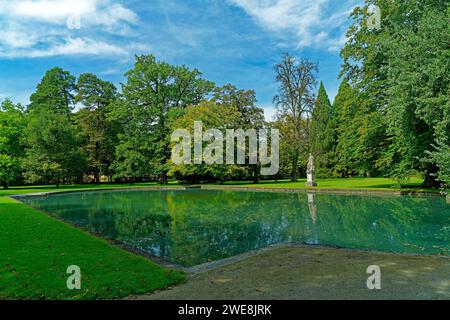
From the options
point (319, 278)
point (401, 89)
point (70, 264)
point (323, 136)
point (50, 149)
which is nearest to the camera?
point (319, 278)

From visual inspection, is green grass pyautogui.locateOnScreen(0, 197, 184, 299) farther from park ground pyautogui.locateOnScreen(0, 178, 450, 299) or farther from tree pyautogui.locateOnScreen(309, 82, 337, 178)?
tree pyautogui.locateOnScreen(309, 82, 337, 178)

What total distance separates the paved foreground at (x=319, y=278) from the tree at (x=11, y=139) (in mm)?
31834

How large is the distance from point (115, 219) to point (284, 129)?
28114 millimetres

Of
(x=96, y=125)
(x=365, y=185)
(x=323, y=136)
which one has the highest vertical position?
(x=96, y=125)

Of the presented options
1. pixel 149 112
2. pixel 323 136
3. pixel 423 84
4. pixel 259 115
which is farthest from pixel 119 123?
pixel 423 84

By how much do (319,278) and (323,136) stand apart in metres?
48.2

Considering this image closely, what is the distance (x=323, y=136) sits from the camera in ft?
166

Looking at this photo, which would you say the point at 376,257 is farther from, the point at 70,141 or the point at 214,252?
the point at 70,141

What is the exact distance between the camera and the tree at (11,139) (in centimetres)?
3074

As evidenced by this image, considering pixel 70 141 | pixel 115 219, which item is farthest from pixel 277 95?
pixel 115 219

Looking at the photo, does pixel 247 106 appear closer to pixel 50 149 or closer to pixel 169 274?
pixel 50 149

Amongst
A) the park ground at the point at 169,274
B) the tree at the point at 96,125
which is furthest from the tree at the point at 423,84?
the tree at the point at 96,125

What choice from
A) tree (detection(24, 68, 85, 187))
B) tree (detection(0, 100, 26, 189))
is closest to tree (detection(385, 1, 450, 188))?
tree (detection(0, 100, 26, 189))
